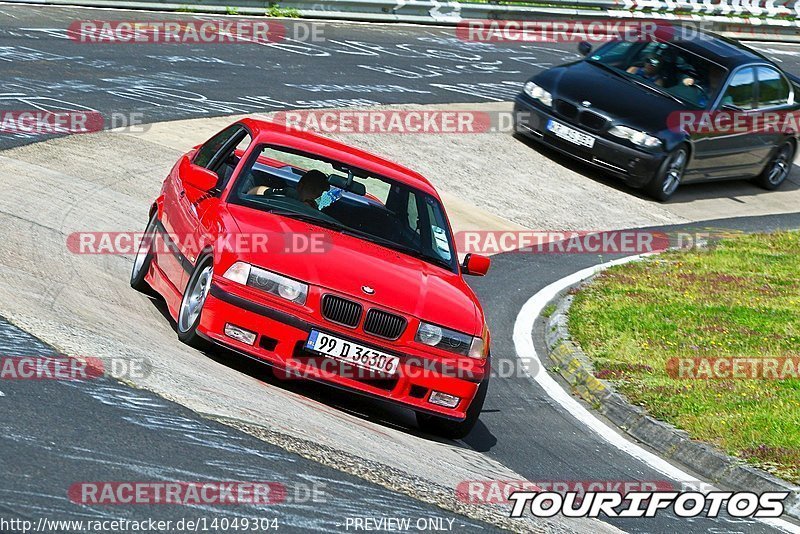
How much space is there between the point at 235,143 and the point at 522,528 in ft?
13.8

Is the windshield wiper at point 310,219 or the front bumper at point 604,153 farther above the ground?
the windshield wiper at point 310,219

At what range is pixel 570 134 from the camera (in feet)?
56.7

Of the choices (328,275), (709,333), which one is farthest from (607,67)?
(328,275)

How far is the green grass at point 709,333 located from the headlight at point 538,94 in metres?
3.19

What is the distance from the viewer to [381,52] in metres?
22.7

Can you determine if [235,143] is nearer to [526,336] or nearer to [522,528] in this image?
[526,336]

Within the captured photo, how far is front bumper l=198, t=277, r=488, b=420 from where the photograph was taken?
752 centimetres

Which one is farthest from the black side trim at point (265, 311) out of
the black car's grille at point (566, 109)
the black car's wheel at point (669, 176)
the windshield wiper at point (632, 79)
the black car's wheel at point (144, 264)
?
the windshield wiper at point (632, 79)

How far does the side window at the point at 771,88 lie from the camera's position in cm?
1889

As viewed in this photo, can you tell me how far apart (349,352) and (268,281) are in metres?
0.64

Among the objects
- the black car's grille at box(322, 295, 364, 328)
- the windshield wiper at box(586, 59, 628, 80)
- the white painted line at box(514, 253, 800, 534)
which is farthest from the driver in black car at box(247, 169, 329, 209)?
the windshield wiper at box(586, 59, 628, 80)

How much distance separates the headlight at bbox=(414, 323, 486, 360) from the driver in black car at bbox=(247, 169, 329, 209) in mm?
1414

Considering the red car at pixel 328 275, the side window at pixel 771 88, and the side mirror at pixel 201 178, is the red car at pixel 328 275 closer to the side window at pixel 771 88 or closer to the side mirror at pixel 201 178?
the side mirror at pixel 201 178

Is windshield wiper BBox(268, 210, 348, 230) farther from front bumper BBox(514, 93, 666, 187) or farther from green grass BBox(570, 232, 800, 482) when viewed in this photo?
front bumper BBox(514, 93, 666, 187)
